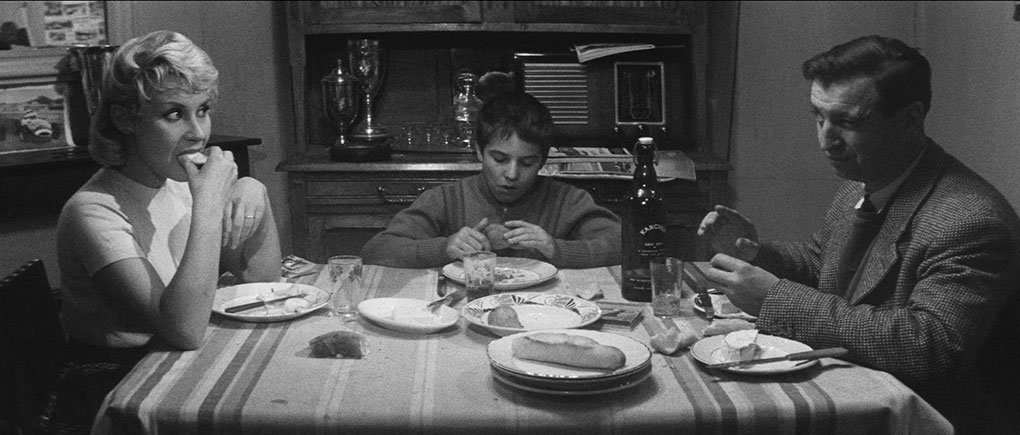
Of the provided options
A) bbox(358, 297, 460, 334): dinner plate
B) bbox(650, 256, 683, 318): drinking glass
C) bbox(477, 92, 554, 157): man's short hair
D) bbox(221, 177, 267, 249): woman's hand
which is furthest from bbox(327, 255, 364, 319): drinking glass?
bbox(477, 92, 554, 157): man's short hair

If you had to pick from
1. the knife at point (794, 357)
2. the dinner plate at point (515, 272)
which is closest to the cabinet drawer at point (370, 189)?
the dinner plate at point (515, 272)

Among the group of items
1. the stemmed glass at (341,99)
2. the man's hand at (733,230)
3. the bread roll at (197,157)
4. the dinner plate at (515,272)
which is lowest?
the dinner plate at (515,272)

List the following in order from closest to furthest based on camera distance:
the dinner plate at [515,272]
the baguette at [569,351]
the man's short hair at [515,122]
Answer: the baguette at [569,351] → the dinner plate at [515,272] → the man's short hair at [515,122]

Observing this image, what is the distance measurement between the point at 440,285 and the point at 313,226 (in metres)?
1.49

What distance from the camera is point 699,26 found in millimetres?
3631

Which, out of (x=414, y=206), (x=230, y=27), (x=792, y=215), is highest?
(x=230, y=27)

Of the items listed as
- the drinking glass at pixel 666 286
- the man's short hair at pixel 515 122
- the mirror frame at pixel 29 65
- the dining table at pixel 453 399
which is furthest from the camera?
the mirror frame at pixel 29 65

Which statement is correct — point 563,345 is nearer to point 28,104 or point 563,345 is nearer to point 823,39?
point 28,104

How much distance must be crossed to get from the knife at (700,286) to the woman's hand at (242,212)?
902 millimetres

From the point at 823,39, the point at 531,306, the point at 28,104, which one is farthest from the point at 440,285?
the point at 823,39

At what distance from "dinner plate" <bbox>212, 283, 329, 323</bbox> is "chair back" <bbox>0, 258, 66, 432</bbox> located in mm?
304

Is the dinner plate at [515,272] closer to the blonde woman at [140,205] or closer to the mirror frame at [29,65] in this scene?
the blonde woman at [140,205]

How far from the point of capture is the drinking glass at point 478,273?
1.92 metres

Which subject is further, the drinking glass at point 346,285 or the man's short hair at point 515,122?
the man's short hair at point 515,122
